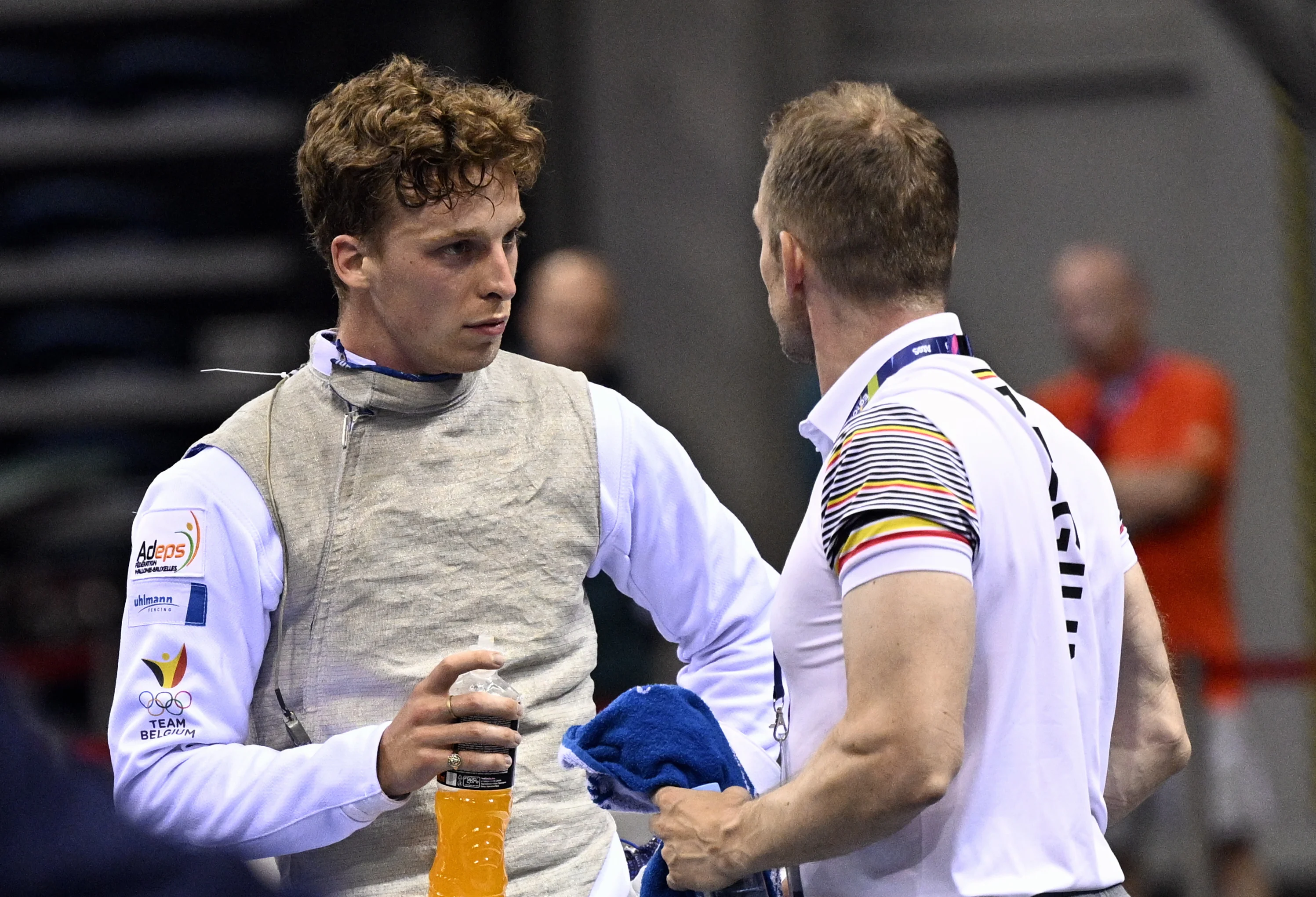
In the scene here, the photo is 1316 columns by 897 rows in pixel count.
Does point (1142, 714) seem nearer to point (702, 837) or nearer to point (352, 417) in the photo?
point (702, 837)

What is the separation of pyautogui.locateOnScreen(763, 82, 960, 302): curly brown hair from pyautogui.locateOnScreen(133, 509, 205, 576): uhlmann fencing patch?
2.26 ft

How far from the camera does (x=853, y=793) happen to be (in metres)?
1.47

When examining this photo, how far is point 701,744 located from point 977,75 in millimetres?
4817

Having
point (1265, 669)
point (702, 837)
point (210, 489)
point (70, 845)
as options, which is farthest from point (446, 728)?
point (1265, 669)

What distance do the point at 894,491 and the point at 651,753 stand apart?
1.27ft

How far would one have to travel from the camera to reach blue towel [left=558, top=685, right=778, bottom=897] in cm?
168

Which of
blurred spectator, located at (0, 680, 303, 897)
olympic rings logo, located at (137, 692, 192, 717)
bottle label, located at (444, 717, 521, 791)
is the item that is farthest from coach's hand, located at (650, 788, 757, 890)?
blurred spectator, located at (0, 680, 303, 897)

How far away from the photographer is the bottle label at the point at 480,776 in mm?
1657

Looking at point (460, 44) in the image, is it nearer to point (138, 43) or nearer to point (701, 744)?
point (138, 43)

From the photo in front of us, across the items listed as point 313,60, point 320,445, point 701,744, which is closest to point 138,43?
point 313,60

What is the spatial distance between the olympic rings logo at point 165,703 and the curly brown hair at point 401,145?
21.1 inches

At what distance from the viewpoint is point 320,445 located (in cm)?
184

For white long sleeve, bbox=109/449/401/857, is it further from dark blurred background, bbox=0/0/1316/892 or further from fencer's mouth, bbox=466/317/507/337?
dark blurred background, bbox=0/0/1316/892

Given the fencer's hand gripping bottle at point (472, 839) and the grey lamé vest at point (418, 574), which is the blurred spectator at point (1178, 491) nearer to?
the grey lamé vest at point (418, 574)
